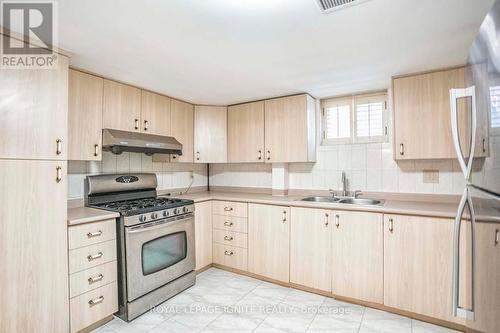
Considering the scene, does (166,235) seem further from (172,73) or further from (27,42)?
(27,42)

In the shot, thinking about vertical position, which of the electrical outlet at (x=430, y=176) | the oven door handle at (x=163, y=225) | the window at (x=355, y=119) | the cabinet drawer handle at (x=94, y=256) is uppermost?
the window at (x=355, y=119)

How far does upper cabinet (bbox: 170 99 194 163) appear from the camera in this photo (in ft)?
10.7

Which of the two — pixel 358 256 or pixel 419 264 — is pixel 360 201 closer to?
pixel 358 256

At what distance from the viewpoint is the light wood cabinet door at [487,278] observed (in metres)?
0.78

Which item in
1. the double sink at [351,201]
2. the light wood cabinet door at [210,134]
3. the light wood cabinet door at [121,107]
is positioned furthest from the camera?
the light wood cabinet door at [210,134]

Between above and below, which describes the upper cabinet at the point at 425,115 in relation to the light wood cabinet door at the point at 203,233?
above

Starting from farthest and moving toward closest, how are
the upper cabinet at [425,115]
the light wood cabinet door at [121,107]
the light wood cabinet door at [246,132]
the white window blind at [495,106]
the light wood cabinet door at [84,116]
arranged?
the light wood cabinet door at [246,132], the light wood cabinet door at [121,107], the upper cabinet at [425,115], the light wood cabinet door at [84,116], the white window blind at [495,106]

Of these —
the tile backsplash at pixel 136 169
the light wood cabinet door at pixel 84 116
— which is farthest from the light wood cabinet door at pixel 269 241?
the light wood cabinet door at pixel 84 116

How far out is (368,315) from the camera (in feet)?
7.51

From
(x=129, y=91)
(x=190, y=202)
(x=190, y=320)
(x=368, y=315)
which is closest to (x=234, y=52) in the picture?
(x=129, y=91)

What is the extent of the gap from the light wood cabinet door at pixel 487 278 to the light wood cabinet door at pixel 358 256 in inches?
55.4

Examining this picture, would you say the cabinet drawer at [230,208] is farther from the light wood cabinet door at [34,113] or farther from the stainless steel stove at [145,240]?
the light wood cabinet door at [34,113]

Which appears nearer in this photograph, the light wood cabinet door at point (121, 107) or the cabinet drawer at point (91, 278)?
the cabinet drawer at point (91, 278)

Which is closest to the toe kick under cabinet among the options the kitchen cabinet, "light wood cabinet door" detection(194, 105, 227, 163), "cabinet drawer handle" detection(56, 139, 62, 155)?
"cabinet drawer handle" detection(56, 139, 62, 155)
